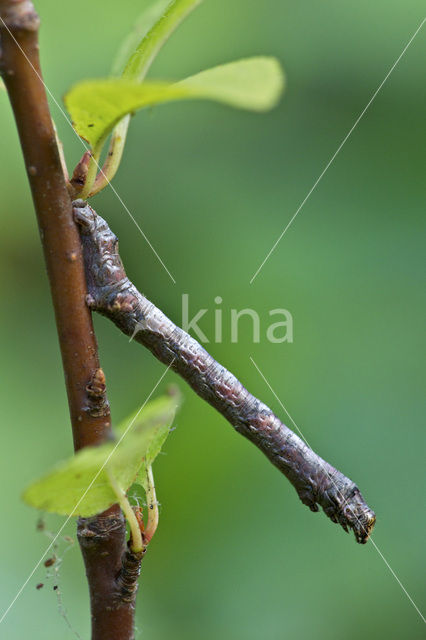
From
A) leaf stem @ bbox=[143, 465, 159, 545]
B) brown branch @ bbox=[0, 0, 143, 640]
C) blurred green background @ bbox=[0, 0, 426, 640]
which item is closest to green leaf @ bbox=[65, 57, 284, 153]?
brown branch @ bbox=[0, 0, 143, 640]

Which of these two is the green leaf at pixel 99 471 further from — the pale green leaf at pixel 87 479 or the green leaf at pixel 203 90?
the green leaf at pixel 203 90

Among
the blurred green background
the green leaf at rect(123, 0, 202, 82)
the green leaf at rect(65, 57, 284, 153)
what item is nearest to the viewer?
the green leaf at rect(65, 57, 284, 153)

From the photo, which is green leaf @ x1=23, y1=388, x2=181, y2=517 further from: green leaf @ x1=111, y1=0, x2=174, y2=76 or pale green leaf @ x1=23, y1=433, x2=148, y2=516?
green leaf @ x1=111, y1=0, x2=174, y2=76

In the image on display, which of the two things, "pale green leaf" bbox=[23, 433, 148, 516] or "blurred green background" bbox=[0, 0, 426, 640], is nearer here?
"pale green leaf" bbox=[23, 433, 148, 516]

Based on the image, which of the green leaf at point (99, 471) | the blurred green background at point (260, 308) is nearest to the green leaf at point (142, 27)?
the green leaf at point (99, 471)

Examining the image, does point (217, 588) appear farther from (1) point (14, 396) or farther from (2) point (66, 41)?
(2) point (66, 41)

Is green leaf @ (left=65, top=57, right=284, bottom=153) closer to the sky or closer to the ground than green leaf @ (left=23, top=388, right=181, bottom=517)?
closer to the sky

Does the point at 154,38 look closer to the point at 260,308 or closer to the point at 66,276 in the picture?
the point at 66,276
